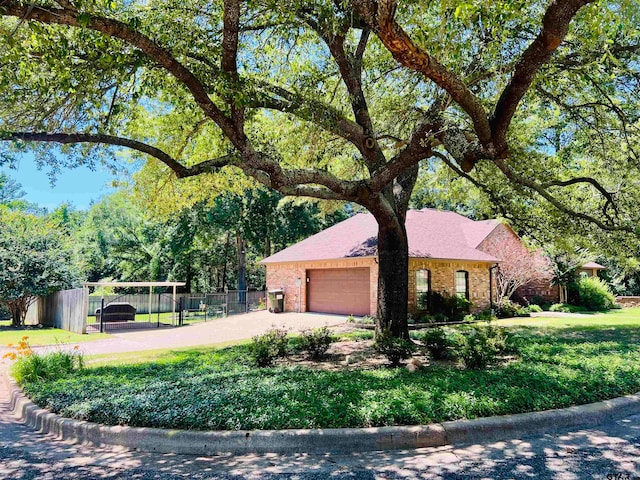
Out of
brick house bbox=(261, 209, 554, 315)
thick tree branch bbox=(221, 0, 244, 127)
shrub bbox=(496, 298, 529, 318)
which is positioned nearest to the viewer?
thick tree branch bbox=(221, 0, 244, 127)

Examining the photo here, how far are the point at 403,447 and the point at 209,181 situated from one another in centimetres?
1039

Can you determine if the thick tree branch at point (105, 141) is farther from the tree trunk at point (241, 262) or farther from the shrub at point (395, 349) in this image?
the tree trunk at point (241, 262)

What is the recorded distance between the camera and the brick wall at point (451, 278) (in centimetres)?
1934

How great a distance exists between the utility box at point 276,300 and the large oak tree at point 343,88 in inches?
468

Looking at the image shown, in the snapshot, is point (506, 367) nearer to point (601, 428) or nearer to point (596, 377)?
point (596, 377)

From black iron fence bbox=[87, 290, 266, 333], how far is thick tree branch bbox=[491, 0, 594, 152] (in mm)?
16658

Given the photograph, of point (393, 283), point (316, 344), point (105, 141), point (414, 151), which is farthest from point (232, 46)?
point (393, 283)

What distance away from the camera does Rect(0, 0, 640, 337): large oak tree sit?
631 cm

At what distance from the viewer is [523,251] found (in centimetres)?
2459

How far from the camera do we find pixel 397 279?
10055 mm

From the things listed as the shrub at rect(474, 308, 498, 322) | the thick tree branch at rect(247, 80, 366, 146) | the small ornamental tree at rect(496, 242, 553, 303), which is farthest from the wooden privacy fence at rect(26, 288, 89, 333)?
the small ornamental tree at rect(496, 242, 553, 303)

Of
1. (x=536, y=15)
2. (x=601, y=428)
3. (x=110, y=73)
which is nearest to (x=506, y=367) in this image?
(x=601, y=428)

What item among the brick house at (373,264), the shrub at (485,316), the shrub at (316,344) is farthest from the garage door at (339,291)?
the shrub at (316,344)

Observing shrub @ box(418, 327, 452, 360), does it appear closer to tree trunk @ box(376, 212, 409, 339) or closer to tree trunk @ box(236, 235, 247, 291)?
tree trunk @ box(376, 212, 409, 339)
